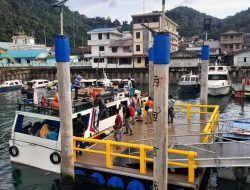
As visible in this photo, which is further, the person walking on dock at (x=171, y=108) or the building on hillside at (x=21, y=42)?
the building on hillside at (x=21, y=42)

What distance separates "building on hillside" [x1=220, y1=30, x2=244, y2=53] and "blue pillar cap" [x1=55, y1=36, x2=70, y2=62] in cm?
7146

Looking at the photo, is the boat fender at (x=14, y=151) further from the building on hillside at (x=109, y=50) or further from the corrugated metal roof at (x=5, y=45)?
the corrugated metal roof at (x=5, y=45)

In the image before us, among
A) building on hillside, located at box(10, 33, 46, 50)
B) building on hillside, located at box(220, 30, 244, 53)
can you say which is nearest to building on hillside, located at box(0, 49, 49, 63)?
building on hillside, located at box(10, 33, 46, 50)

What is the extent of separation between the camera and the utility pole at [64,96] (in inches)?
449

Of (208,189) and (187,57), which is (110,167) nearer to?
(208,189)

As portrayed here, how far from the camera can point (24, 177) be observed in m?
14.6

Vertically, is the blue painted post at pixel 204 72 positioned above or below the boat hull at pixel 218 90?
above

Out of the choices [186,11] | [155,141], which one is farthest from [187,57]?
[186,11]

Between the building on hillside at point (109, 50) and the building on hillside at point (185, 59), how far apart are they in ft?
33.4

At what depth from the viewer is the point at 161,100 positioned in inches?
334

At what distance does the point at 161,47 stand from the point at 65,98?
16.2ft

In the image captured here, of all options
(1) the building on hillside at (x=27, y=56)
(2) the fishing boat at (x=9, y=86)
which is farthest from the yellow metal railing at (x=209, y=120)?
(1) the building on hillside at (x=27, y=56)

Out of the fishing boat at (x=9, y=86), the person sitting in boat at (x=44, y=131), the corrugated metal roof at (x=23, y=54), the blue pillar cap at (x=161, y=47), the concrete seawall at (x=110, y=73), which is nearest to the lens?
the blue pillar cap at (x=161, y=47)

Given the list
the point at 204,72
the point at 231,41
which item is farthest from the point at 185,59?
the point at 204,72
